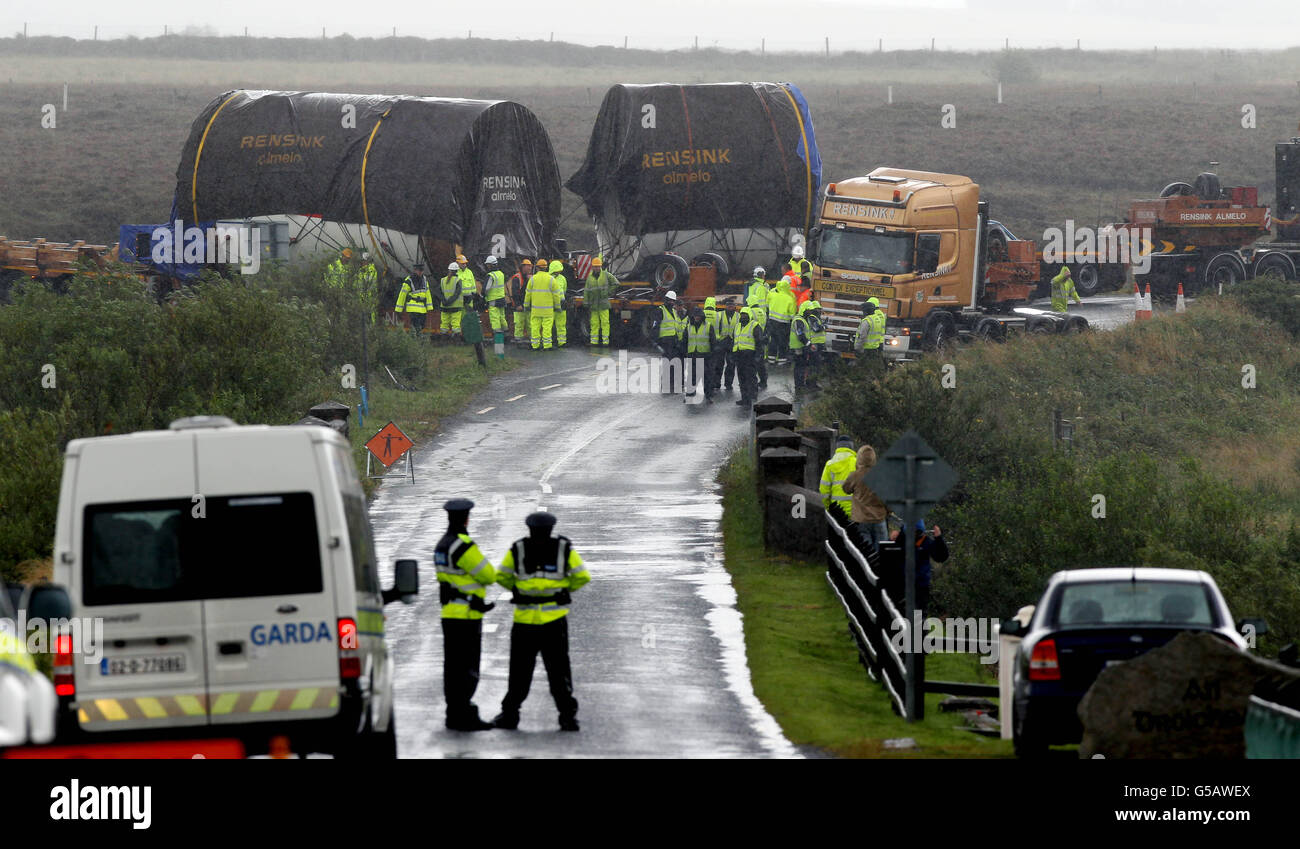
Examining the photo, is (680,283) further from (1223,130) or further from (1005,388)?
(1223,130)

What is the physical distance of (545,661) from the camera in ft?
42.3

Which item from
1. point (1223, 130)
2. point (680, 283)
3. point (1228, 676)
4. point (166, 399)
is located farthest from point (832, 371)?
point (1223, 130)

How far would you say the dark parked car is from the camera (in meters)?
11.9

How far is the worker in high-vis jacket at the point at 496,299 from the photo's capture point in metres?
36.9

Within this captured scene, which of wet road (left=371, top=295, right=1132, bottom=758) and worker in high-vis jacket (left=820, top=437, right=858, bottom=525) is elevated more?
worker in high-vis jacket (left=820, top=437, right=858, bottom=525)

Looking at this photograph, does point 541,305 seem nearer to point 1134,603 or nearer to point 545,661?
point 545,661

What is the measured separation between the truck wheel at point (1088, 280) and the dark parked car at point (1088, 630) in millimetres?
33277

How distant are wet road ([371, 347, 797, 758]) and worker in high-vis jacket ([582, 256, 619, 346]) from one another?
610mm

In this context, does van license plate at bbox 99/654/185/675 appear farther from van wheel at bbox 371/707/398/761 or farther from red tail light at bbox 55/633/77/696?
van wheel at bbox 371/707/398/761

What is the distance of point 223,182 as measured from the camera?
41.5m

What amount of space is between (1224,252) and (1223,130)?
115 feet

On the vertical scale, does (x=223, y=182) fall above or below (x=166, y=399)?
above

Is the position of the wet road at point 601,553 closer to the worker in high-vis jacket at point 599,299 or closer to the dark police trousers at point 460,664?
the dark police trousers at point 460,664

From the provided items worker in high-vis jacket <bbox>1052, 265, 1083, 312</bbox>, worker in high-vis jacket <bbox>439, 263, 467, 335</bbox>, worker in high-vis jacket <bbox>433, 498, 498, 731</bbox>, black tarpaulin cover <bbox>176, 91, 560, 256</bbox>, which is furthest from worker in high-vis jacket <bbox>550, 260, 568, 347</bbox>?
worker in high-vis jacket <bbox>433, 498, 498, 731</bbox>
